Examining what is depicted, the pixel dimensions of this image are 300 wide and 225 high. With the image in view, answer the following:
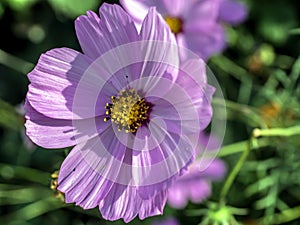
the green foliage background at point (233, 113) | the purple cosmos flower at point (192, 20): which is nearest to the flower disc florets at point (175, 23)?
the purple cosmos flower at point (192, 20)

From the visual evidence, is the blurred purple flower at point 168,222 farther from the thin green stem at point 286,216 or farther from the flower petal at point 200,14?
the flower petal at point 200,14

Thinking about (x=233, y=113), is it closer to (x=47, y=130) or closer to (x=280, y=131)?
(x=280, y=131)

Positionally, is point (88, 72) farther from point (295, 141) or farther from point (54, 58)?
point (295, 141)

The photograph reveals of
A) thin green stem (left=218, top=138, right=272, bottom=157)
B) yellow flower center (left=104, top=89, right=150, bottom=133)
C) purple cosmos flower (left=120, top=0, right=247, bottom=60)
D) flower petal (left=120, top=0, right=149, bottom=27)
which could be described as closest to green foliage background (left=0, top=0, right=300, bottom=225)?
thin green stem (left=218, top=138, right=272, bottom=157)

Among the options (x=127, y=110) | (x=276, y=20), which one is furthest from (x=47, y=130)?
(x=276, y=20)

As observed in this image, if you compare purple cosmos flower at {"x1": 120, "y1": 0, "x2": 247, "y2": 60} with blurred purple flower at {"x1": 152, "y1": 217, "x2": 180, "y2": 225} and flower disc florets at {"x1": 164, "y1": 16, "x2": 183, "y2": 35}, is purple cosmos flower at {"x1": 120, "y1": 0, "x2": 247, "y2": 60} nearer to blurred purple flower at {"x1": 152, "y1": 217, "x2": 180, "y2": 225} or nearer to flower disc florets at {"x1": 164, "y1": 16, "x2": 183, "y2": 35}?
flower disc florets at {"x1": 164, "y1": 16, "x2": 183, "y2": 35}
